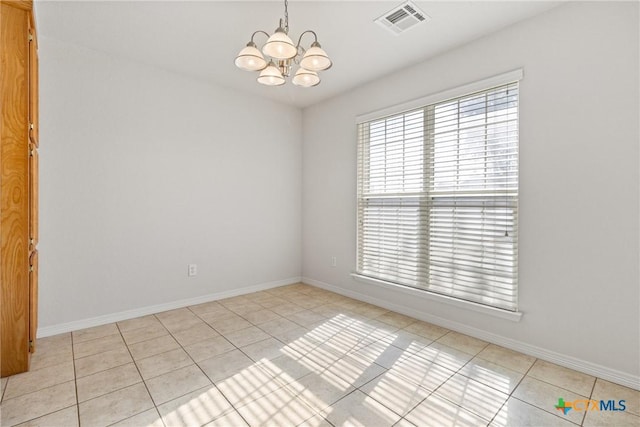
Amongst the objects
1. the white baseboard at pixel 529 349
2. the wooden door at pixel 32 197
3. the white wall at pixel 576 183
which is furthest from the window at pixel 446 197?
the wooden door at pixel 32 197

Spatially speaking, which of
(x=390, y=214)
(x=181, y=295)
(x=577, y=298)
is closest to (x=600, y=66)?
(x=577, y=298)

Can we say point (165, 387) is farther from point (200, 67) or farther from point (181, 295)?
point (200, 67)

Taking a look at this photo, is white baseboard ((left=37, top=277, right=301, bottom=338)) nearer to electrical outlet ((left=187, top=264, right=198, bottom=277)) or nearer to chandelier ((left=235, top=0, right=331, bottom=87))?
electrical outlet ((left=187, top=264, right=198, bottom=277))

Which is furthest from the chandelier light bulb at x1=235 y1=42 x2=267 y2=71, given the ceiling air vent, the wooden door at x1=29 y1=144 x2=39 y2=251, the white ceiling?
the wooden door at x1=29 y1=144 x2=39 y2=251

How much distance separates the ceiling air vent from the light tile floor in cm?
264

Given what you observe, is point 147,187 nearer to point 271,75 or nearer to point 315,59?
point 271,75

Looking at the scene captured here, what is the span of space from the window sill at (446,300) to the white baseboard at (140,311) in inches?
56.2

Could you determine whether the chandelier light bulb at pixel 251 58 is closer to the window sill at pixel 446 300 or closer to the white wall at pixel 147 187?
the white wall at pixel 147 187

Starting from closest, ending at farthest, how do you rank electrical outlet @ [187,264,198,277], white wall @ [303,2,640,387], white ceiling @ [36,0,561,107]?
white wall @ [303,2,640,387] → white ceiling @ [36,0,561,107] → electrical outlet @ [187,264,198,277]

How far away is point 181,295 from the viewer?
3.42 metres

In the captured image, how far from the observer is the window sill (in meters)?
2.42

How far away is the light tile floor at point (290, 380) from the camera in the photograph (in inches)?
65.3

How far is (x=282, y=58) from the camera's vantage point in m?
1.92

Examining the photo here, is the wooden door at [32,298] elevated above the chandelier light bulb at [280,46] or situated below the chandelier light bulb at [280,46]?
below
